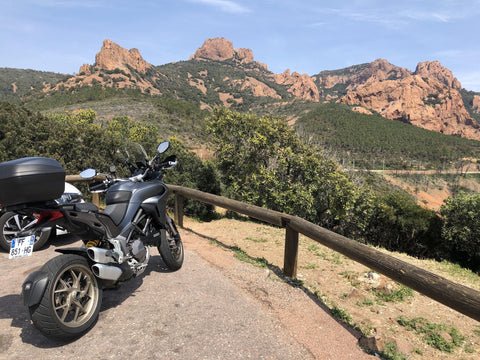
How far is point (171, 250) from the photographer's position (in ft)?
13.1

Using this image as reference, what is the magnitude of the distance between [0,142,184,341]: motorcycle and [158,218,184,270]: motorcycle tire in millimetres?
273

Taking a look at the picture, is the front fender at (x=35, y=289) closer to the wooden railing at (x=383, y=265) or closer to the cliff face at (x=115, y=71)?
the wooden railing at (x=383, y=265)

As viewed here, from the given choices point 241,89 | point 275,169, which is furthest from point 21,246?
point 241,89

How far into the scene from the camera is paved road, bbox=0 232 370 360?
2.36m

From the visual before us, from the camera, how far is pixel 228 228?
27.0 feet

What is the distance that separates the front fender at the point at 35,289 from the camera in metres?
2.14

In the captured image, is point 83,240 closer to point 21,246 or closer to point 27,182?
point 21,246

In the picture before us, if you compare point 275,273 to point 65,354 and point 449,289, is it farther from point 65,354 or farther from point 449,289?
point 65,354

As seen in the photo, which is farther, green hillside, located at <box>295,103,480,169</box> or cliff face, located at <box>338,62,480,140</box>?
cliff face, located at <box>338,62,480,140</box>

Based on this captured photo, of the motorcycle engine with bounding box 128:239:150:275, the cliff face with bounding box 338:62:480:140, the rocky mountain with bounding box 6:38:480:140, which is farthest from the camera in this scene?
the cliff face with bounding box 338:62:480:140

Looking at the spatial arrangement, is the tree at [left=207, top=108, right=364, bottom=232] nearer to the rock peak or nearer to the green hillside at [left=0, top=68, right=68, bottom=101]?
the rock peak

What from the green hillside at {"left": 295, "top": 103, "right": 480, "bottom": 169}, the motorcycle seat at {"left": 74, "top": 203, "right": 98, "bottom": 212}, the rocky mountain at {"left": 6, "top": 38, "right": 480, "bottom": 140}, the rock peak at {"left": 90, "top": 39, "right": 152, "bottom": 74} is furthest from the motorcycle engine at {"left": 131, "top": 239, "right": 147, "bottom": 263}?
the rock peak at {"left": 90, "top": 39, "right": 152, "bottom": 74}

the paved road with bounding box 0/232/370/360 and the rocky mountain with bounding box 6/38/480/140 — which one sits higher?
the rocky mountain with bounding box 6/38/480/140

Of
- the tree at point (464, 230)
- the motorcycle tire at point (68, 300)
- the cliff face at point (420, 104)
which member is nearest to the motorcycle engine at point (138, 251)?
the motorcycle tire at point (68, 300)
